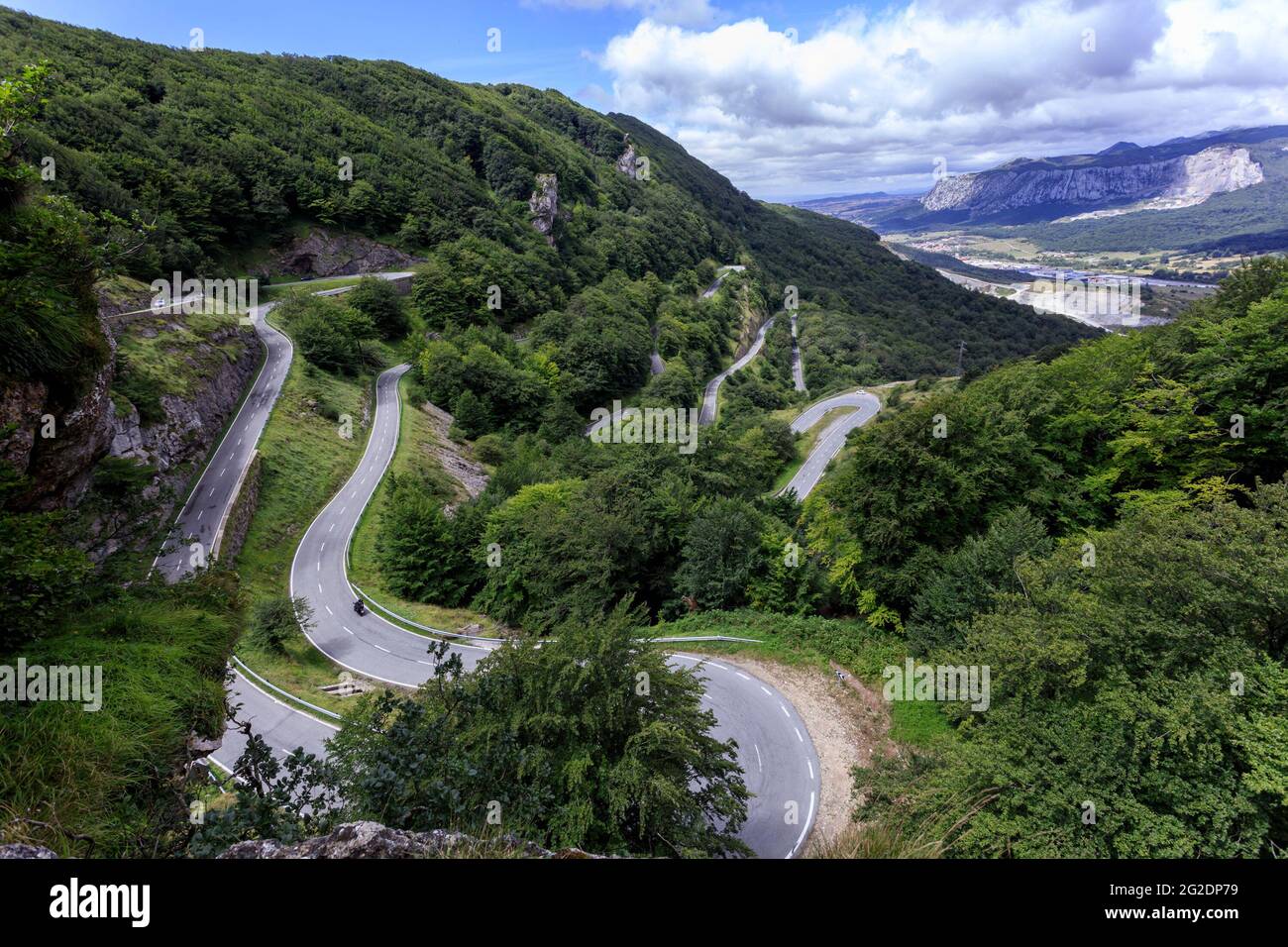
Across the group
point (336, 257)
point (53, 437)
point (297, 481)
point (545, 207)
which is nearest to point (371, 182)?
point (336, 257)

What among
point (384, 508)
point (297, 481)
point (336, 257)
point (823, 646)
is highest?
point (336, 257)

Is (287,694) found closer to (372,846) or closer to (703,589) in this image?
(703,589)

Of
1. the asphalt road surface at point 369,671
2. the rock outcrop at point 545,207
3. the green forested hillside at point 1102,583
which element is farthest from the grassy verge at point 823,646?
the rock outcrop at point 545,207

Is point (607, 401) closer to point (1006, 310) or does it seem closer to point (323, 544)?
point (323, 544)

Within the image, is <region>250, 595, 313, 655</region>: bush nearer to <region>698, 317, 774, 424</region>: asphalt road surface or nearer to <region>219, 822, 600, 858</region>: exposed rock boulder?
<region>219, 822, 600, 858</region>: exposed rock boulder

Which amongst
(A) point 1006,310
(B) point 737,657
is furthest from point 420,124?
(A) point 1006,310

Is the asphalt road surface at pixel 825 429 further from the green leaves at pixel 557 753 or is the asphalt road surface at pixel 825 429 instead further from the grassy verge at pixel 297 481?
the grassy verge at pixel 297 481
